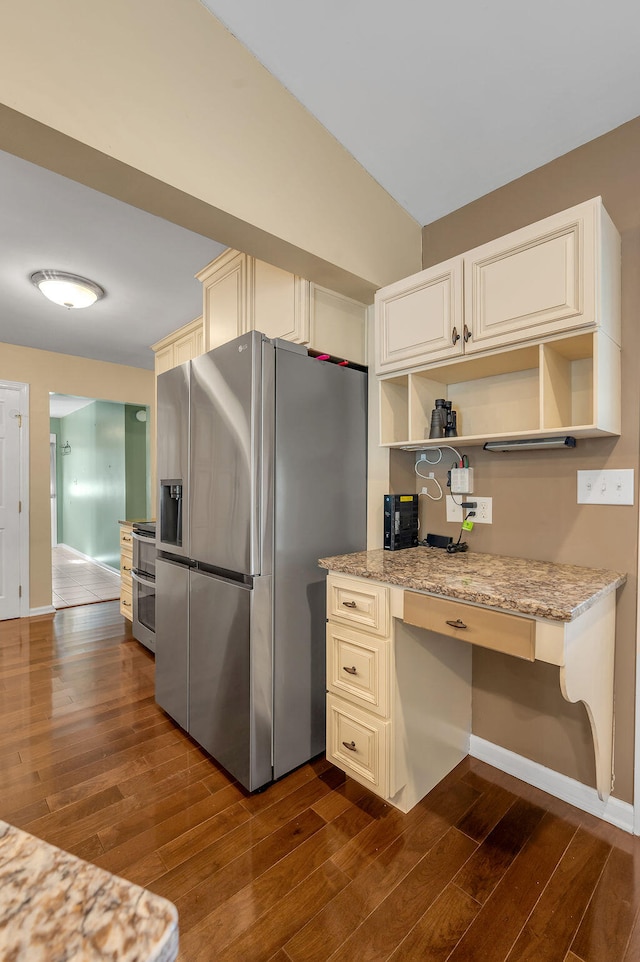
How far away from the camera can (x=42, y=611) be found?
163 inches

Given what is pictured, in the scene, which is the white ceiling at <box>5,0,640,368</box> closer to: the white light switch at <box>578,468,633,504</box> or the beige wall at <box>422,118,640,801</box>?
the beige wall at <box>422,118,640,801</box>

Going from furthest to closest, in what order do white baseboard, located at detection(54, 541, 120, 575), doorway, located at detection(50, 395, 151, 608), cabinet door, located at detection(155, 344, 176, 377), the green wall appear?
white baseboard, located at detection(54, 541, 120, 575) < the green wall < doorway, located at detection(50, 395, 151, 608) < cabinet door, located at detection(155, 344, 176, 377)

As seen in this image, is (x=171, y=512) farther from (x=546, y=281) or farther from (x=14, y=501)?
(x=14, y=501)

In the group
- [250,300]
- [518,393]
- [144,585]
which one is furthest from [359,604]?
[144,585]

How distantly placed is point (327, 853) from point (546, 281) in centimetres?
207

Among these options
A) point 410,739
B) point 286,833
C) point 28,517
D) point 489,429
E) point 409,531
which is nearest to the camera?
point 286,833

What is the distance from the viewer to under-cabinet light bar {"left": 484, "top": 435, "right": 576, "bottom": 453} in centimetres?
160

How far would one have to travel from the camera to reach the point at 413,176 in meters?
1.94

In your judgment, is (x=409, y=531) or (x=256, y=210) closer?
(x=256, y=210)

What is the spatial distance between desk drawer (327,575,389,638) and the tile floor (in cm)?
383

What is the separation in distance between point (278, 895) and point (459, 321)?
2.04m

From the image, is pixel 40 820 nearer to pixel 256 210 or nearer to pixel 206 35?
pixel 256 210

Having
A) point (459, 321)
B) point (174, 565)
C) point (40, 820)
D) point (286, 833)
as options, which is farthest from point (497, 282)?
point (40, 820)

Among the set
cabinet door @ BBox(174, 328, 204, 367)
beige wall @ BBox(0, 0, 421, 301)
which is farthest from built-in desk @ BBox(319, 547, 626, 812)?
cabinet door @ BBox(174, 328, 204, 367)
